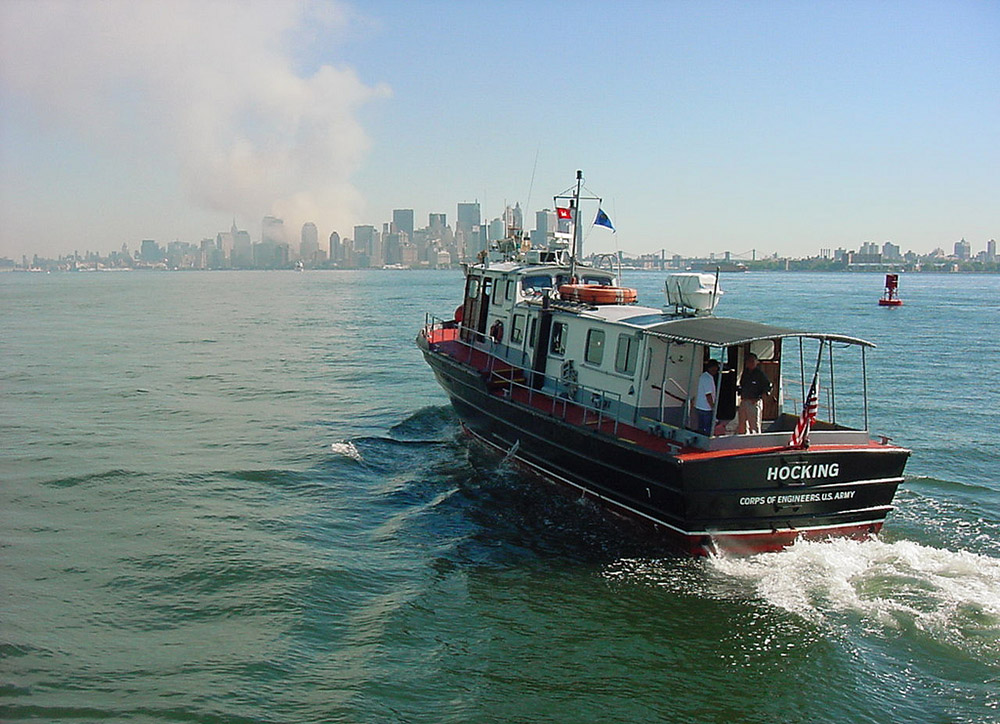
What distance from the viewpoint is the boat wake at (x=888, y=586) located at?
11625mm

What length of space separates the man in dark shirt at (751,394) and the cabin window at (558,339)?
4613mm

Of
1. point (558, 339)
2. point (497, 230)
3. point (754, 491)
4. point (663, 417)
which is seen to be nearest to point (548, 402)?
point (558, 339)

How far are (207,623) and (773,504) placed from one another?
8730 mm

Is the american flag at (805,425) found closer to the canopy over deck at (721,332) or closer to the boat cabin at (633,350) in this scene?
the boat cabin at (633,350)

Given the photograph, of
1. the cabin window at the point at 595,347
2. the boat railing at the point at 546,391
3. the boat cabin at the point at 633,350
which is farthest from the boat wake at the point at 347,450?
the cabin window at the point at 595,347

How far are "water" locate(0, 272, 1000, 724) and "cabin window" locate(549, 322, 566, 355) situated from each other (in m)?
2.89

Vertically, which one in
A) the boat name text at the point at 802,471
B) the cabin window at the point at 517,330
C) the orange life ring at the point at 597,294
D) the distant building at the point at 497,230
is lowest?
the boat name text at the point at 802,471

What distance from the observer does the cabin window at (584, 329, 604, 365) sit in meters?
17.0

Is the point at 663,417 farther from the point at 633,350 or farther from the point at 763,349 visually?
the point at 763,349


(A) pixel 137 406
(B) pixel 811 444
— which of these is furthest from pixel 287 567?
(A) pixel 137 406

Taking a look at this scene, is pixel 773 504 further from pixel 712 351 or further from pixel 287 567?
pixel 287 567

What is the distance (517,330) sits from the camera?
2017cm

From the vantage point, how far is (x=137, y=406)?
27.0 m

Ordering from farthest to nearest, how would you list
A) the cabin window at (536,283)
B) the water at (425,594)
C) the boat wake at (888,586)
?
1. the cabin window at (536,283)
2. the boat wake at (888,586)
3. the water at (425,594)
